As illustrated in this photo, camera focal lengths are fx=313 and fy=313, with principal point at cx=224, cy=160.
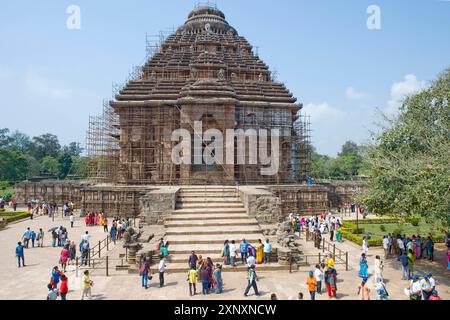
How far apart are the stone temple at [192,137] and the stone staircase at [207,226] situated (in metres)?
1.27

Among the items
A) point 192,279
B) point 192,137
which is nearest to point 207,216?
point 192,279

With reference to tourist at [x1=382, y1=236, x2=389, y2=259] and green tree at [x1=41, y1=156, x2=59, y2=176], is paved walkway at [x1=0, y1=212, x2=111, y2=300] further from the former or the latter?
green tree at [x1=41, y1=156, x2=59, y2=176]

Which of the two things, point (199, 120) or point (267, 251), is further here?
point (199, 120)

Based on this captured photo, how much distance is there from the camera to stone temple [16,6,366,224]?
76.1 feet

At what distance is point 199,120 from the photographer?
24.1 m

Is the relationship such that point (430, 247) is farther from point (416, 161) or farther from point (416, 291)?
point (416, 291)

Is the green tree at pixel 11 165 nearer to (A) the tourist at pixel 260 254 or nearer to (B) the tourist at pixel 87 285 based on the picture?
(B) the tourist at pixel 87 285

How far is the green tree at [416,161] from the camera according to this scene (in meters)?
9.71

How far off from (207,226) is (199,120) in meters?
11.5

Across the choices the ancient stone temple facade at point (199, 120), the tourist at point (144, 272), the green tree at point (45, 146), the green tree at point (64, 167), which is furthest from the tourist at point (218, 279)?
the green tree at point (45, 146)

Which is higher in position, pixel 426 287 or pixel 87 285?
pixel 426 287
